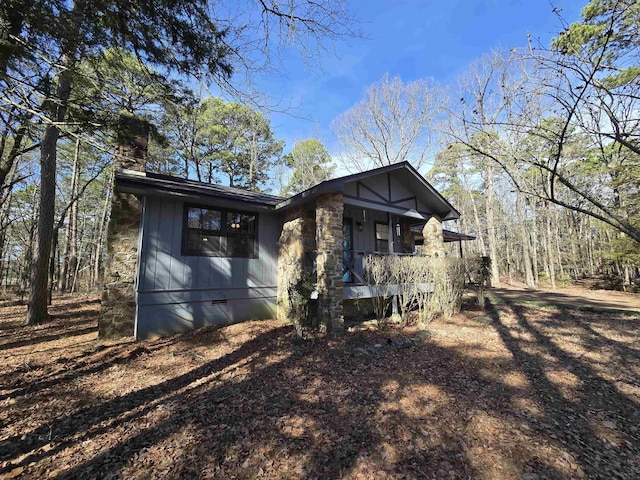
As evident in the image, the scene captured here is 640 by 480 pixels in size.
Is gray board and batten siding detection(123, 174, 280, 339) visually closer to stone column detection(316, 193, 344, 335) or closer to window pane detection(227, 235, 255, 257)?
window pane detection(227, 235, 255, 257)

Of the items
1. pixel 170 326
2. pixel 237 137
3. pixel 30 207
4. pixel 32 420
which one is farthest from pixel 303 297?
pixel 30 207

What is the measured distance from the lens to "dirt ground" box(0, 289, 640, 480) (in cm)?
236

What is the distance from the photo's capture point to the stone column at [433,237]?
32.2 feet

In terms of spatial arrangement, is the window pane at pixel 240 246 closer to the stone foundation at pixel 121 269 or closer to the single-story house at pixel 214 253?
the single-story house at pixel 214 253

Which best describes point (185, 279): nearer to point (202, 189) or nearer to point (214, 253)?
point (214, 253)

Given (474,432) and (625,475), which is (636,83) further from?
(474,432)

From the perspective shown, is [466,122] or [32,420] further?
[466,122]

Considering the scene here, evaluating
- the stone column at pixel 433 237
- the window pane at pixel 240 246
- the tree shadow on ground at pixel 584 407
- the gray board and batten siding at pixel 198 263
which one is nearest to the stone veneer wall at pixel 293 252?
the gray board and batten siding at pixel 198 263

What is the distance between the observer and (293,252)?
7.14m

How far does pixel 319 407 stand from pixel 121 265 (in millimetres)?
5147

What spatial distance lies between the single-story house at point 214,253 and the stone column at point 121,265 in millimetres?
18

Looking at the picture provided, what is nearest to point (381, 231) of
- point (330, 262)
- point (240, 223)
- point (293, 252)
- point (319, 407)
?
point (293, 252)

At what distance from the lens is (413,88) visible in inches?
650

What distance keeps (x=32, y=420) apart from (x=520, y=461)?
4.79 m
